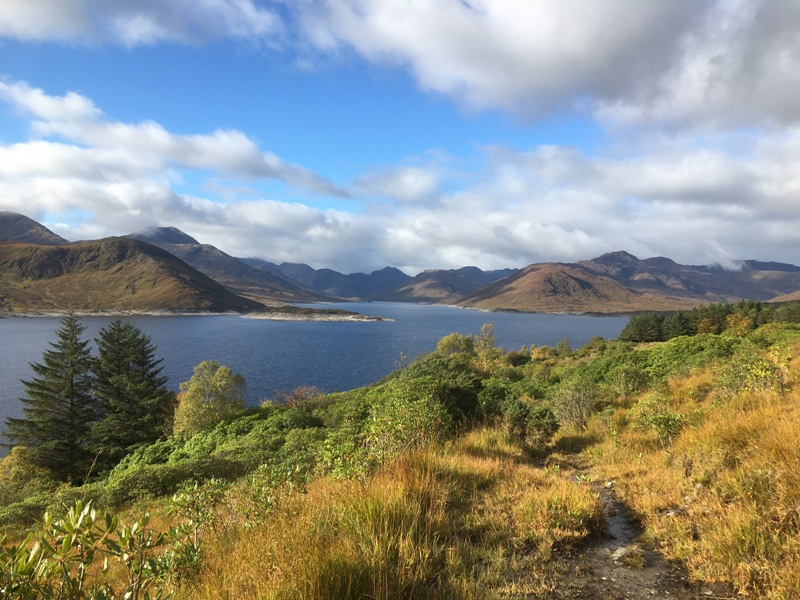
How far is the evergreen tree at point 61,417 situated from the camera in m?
32.6

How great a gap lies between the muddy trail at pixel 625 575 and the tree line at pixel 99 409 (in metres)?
31.9

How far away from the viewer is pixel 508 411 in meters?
12.5

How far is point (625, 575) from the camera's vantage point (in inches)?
173

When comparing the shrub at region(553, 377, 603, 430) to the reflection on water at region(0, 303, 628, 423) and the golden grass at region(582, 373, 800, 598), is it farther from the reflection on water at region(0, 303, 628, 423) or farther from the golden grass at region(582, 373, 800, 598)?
the reflection on water at region(0, 303, 628, 423)

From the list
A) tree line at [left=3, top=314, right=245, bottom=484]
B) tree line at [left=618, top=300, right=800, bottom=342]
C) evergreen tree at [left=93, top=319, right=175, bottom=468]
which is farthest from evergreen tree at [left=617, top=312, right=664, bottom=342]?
evergreen tree at [left=93, top=319, right=175, bottom=468]

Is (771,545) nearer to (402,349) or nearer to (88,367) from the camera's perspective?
(88,367)

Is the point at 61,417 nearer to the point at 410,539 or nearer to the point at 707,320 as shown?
the point at 410,539

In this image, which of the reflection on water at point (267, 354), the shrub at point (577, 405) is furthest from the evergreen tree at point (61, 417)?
the shrub at point (577, 405)

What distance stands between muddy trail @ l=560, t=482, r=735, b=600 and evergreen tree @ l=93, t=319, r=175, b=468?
3663 centimetres

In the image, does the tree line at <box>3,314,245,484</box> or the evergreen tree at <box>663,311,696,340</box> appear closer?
the tree line at <box>3,314,245,484</box>

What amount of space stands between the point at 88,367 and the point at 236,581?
44273mm

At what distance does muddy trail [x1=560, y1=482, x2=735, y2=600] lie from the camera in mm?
3990

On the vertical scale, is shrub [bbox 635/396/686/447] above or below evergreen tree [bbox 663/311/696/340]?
above

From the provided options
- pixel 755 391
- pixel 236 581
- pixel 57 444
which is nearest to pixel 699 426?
pixel 755 391
